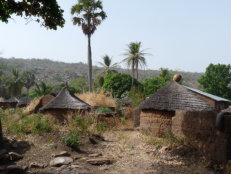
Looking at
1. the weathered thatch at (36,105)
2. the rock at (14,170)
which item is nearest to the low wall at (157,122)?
the rock at (14,170)

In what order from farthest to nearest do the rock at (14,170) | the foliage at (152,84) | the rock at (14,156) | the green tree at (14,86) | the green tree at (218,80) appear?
1. the green tree at (14,86)
2. the green tree at (218,80)
3. the foliage at (152,84)
4. the rock at (14,156)
5. the rock at (14,170)

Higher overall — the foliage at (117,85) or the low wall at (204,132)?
the foliage at (117,85)

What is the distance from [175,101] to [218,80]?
3143 centimetres

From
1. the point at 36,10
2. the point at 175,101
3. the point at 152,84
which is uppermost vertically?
the point at 36,10

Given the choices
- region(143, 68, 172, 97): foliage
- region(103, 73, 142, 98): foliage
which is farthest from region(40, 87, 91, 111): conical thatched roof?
region(143, 68, 172, 97): foliage

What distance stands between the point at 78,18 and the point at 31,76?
83.1ft

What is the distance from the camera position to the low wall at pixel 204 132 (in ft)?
22.9

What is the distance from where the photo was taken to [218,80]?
39.6 m

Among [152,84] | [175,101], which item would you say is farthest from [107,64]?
[175,101]

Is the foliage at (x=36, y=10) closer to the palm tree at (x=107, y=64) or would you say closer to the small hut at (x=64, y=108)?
the small hut at (x=64, y=108)

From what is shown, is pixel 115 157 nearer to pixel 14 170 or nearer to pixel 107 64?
pixel 14 170

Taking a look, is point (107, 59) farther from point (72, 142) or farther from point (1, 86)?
point (72, 142)

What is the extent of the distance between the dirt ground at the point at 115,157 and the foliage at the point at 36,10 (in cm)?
Answer: 406

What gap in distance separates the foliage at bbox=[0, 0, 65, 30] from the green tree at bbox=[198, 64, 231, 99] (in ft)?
114
